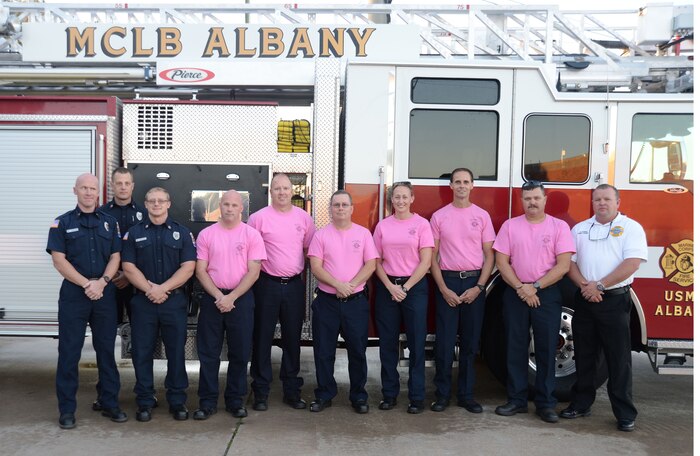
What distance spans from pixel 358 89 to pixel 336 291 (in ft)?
5.60

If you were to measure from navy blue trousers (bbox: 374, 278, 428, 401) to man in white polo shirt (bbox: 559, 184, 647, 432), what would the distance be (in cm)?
124

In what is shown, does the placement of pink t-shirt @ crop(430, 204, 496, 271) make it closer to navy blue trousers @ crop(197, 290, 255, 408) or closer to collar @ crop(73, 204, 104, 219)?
navy blue trousers @ crop(197, 290, 255, 408)

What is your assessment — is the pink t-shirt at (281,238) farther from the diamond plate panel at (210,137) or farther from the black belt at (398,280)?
the black belt at (398,280)

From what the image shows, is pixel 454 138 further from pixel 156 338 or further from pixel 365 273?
pixel 156 338

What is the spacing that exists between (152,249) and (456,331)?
98.4 inches

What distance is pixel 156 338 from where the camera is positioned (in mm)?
Result: 5258

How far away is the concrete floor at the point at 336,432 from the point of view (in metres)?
4.71

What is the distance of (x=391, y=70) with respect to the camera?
5660mm

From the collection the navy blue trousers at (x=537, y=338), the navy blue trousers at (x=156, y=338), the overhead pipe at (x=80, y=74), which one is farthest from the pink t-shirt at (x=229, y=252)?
the navy blue trousers at (x=537, y=338)

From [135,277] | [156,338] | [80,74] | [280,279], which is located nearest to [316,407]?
[280,279]

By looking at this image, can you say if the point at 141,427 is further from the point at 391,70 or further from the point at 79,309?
the point at 391,70

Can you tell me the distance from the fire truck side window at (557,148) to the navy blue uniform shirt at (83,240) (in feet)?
11.2

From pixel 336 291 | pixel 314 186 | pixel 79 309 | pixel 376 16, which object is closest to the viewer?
pixel 79 309

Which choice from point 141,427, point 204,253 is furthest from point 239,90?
point 141,427
